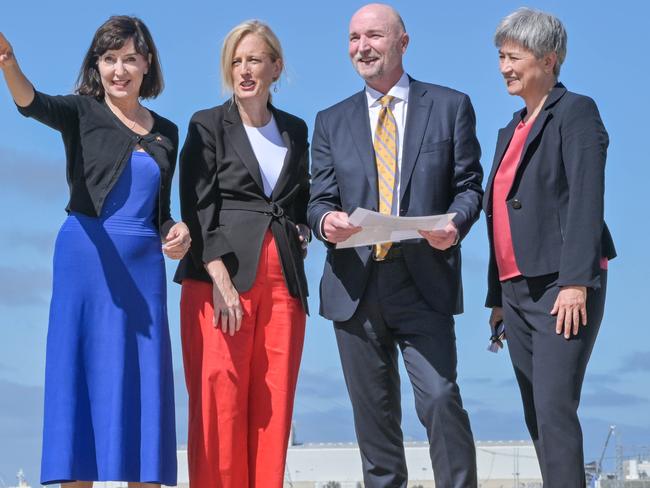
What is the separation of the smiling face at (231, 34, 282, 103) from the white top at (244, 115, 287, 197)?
24cm

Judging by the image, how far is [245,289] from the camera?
26.0 feet

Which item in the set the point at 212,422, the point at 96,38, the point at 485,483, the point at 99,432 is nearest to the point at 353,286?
the point at 212,422

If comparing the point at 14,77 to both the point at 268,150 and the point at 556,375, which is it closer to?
the point at 268,150

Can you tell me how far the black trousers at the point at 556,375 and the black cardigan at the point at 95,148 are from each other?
8.11 ft

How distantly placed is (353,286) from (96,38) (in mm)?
2420

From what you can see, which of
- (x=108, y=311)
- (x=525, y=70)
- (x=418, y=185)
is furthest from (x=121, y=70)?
(x=525, y=70)

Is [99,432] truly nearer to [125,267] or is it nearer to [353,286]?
[125,267]

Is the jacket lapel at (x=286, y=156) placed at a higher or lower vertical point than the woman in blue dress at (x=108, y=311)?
higher

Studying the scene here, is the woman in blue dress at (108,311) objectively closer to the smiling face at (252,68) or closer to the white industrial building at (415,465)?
the smiling face at (252,68)

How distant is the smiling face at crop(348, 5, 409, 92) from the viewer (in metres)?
7.74

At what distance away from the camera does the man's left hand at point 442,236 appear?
7227mm

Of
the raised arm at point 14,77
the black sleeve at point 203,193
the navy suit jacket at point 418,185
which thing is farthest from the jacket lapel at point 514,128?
the raised arm at point 14,77

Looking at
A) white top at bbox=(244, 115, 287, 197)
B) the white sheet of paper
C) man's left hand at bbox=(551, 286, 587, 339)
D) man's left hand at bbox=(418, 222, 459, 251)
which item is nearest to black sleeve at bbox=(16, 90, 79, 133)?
white top at bbox=(244, 115, 287, 197)

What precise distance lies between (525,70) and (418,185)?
0.99m
